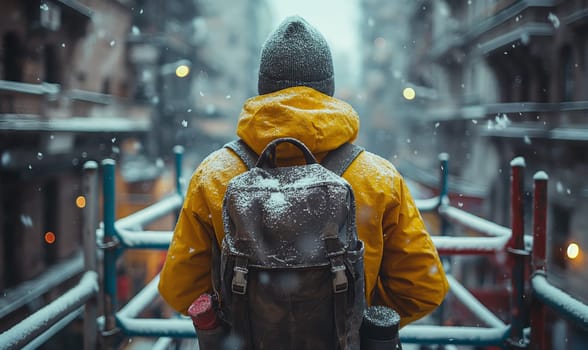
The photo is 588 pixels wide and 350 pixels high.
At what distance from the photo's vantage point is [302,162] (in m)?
1.84

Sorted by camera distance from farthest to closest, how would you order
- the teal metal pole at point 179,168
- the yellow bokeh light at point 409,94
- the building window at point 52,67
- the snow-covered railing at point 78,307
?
the building window at point 52,67
the yellow bokeh light at point 409,94
the teal metal pole at point 179,168
the snow-covered railing at point 78,307

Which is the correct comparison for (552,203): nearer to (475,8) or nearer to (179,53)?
(475,8)

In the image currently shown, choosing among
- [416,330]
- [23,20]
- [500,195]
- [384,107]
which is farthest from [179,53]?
[384,107]

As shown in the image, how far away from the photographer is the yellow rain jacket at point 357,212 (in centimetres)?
175

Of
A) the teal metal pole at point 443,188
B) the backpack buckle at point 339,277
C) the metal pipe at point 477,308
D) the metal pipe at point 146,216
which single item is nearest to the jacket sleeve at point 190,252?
the backpack buckle at point 339,277

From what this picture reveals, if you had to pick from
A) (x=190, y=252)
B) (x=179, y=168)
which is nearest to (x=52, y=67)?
(x=179, y=168)

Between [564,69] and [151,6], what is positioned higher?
[151,6]

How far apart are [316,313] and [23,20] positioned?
11452 millimetres

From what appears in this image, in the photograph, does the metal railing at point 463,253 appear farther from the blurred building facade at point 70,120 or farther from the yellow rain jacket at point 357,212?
the blurred building facade at point 70,120

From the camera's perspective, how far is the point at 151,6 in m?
20.2

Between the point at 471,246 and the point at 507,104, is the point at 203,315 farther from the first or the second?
the point at 507,104

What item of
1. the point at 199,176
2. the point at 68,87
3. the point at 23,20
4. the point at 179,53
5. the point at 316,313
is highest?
the point at 179,53

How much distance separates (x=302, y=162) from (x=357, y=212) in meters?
0.32

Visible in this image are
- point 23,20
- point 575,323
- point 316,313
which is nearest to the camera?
point 316,313
